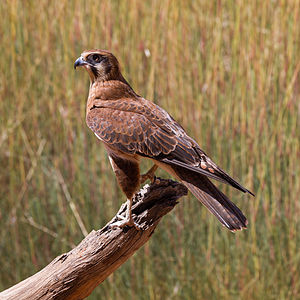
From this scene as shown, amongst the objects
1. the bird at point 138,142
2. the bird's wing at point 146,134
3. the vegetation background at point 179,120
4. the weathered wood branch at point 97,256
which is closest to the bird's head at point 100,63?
the bird at point 138,142

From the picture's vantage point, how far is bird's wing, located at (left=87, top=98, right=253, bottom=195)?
1934mm

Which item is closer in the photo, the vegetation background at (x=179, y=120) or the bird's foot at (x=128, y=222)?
the bird's foot at (x=128, y=222)

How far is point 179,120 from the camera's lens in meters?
3.01

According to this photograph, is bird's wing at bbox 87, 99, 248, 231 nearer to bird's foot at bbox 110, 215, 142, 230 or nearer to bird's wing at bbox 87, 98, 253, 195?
bird's wing at bbox 87, 98, 253, 195

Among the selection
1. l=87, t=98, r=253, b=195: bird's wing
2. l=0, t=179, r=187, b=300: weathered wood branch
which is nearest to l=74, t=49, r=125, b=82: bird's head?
l=87, t=98, r=253, b=195: bird's wing

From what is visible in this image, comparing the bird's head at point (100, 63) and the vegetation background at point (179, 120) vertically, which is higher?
the bird's head at point (100, 63)

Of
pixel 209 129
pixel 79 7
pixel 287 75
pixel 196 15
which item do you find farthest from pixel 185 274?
pixel 79 7

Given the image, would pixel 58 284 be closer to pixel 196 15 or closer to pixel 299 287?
pixel 299 287

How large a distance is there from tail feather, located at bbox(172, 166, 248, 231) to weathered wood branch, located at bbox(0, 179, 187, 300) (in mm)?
236

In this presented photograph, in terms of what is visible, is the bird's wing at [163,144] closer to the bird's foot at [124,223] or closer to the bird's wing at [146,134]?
the bird's wing at [146,134]

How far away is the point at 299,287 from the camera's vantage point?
297 cm

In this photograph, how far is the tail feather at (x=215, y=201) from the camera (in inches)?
71.0

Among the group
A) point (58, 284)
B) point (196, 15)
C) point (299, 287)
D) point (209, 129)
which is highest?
point (196, 15)

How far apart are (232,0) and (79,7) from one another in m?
0.89
